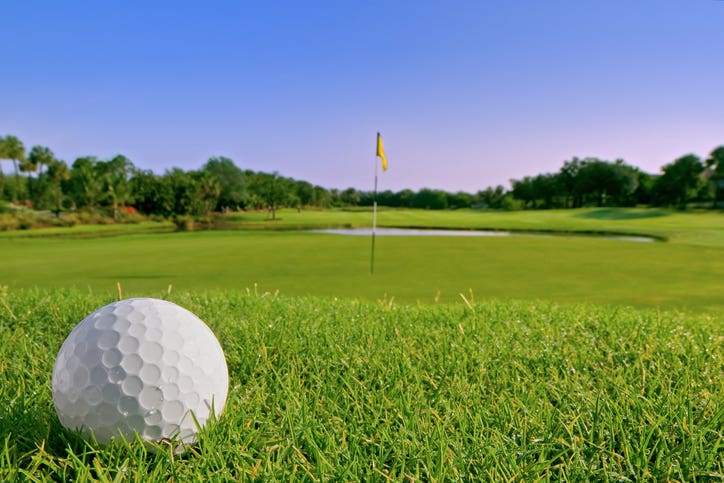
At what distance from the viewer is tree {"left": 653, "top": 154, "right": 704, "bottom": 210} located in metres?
57.5

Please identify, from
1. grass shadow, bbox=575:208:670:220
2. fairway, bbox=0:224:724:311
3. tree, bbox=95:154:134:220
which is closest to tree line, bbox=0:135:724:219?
tree, bbox=95:154:134:220

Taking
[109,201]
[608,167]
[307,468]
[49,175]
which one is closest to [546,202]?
[608,167]

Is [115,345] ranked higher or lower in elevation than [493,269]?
higher

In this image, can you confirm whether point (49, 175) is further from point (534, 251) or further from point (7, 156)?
point (534, 251)

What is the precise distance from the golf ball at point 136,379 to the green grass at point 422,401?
98 mm

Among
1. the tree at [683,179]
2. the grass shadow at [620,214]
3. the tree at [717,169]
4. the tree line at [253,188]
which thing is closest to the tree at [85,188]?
the tree line at [253,188]

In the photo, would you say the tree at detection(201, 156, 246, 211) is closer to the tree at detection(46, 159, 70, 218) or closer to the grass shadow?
the tree at detection(46, 159, 70, 218)

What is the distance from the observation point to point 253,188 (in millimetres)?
62594

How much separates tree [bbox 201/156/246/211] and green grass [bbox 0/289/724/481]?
5495cm

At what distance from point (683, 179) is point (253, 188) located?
56.6m

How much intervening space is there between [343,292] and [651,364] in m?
4.31

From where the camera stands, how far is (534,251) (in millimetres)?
12523

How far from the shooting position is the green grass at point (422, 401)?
175cm

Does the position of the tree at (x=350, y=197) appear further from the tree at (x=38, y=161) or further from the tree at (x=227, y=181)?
the tree at (x=38, y=161)
